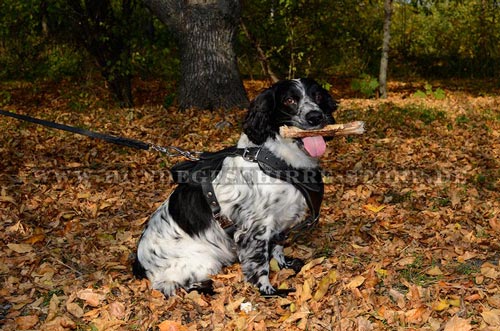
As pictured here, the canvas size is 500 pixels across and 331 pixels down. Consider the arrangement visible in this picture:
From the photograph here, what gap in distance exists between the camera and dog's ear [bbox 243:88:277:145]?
15.1 feet

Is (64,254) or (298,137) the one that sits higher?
(298,137)

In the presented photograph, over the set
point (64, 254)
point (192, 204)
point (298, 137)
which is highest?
point (298, 137)

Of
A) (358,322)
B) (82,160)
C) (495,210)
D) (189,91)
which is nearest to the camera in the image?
(358,322)

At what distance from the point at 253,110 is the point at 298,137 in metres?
0.50

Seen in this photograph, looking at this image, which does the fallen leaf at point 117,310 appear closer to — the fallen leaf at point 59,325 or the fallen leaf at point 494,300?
the fallen leaf at point 59,325

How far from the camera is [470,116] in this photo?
12453 mm

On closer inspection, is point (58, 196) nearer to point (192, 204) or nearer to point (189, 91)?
point (192, 204)

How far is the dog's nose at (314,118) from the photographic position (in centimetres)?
445

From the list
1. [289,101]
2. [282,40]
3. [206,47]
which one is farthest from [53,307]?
[282,40]

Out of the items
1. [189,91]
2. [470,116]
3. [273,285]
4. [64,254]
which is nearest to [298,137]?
[273,285]

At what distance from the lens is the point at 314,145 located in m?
4.48

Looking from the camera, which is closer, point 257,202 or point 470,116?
point 257,202

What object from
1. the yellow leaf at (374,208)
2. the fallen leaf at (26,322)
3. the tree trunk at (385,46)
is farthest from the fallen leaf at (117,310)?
the tree trunk at (385,46)

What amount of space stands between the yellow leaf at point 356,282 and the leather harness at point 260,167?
67cm
